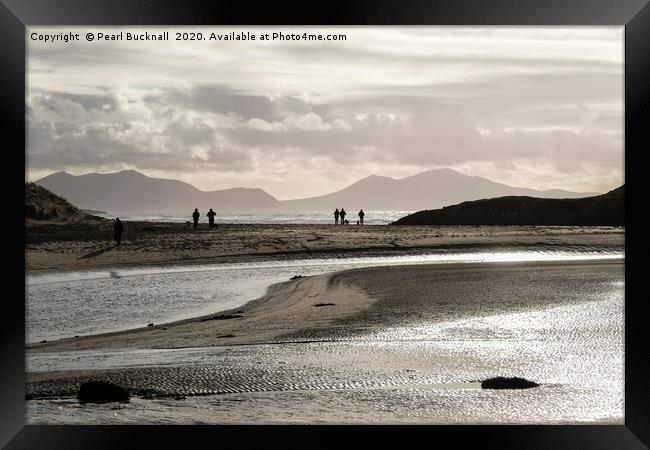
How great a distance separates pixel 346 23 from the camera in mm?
8289

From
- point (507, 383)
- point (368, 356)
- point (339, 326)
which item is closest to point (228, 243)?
point (339, 326)

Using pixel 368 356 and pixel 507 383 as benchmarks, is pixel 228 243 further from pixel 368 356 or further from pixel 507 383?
pixel 507 383

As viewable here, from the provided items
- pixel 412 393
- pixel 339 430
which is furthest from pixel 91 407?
pixel 412 393

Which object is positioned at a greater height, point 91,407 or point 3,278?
point 3,278

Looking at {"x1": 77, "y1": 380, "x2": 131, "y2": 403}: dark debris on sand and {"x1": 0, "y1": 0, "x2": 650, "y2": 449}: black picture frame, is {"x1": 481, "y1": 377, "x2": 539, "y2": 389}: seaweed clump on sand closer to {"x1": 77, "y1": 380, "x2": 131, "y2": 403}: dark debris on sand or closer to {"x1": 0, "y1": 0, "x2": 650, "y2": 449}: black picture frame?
{"x1": 0, "y1": 0, "x2": 650, "y2": 449}: black picture frame

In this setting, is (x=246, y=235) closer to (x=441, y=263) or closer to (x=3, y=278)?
(x=441, y=263)

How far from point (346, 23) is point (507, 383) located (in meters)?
4.99

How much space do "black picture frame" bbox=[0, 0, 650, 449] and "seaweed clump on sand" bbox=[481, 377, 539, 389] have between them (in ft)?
5.13

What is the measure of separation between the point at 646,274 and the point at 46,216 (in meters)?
36.1

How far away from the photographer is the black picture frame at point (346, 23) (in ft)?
26.8

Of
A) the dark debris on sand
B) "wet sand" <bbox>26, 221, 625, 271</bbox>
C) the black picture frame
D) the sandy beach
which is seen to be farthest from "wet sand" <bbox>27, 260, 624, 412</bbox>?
"wet sand" <bbox>26, 221, 625, 271</bbox>

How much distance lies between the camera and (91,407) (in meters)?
9.23

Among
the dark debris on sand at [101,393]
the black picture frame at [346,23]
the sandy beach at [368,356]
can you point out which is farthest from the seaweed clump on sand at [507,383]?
the dark debris on sand at [101,393]

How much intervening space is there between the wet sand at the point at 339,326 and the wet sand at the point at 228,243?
7.55 metres
